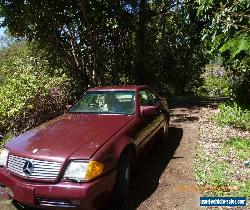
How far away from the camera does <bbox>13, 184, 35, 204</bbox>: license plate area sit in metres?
4.56

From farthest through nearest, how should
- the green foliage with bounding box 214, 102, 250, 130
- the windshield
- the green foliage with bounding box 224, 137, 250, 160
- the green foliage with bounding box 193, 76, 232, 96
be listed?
the green foliage with bounding box 193, 76, 232, 96 → the green foliage with bounding box 214, 102, 250, 130 → the green foliage with bounding box 224, 137, 250, 160 → the windshield

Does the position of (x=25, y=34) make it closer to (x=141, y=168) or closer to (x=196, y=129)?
(x=196, y=129)

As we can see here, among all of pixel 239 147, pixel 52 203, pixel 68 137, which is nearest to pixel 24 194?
pixel 52 203

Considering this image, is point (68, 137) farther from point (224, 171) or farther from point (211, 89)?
point (211, 89)

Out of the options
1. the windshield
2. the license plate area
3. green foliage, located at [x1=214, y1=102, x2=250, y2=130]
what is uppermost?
the windshield

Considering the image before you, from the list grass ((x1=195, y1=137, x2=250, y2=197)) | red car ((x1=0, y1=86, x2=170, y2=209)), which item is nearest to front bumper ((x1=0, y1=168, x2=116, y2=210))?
red car ((x1=0, y1=86, x2=170, y2=209))

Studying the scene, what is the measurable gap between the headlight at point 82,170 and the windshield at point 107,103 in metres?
1.95

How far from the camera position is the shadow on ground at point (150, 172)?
18.0 feet

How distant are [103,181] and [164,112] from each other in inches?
154

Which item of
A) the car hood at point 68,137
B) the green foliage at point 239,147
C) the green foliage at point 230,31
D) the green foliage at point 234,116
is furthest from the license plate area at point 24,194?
the green foliage at point 234,116

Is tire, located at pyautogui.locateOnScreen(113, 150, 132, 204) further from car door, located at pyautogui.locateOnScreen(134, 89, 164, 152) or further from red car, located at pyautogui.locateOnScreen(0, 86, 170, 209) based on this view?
car door, located at pyautogui.locateOnScreen(134, 89, 164, 152)

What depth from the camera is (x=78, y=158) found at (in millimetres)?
4633

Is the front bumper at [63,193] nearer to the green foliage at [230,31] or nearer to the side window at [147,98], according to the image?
the side window at [147,98]

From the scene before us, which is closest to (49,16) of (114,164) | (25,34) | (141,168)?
(25,34)
